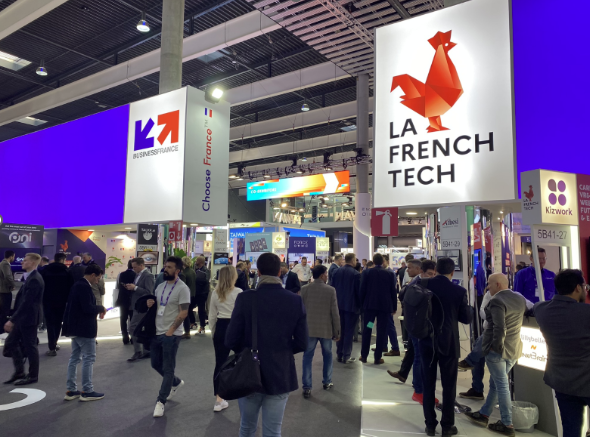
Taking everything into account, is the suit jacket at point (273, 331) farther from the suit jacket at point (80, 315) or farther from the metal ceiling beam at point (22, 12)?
the metal ceiling beam at point (22, 12)

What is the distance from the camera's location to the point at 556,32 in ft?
13.9

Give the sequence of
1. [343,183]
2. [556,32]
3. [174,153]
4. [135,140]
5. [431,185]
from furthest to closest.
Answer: [343,183], [135,140], [174,153], [556,32], [431,185]

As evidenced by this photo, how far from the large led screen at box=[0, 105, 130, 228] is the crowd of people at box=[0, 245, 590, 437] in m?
3.17

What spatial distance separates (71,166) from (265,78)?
19.3ft

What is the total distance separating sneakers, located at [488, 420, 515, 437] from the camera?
3340 mm

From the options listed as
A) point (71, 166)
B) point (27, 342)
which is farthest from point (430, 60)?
point (71, 166)

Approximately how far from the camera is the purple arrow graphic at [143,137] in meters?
7.47

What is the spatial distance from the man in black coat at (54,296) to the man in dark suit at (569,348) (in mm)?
5996

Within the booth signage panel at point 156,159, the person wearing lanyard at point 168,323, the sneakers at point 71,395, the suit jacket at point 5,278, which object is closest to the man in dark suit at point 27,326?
the sneakers at point 71,395

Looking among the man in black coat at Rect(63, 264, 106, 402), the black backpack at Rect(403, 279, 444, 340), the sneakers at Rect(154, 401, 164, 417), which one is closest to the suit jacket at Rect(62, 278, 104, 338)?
the man in black coat at Rect(63, 264, 106, 402)

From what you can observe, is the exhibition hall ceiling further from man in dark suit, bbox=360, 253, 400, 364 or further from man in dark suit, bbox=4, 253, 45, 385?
man in dark suit, bbox=4, 253, 45, 385

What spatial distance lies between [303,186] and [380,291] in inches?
413

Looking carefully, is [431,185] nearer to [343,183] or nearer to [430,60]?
[430,60]

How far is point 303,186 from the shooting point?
627 inches
